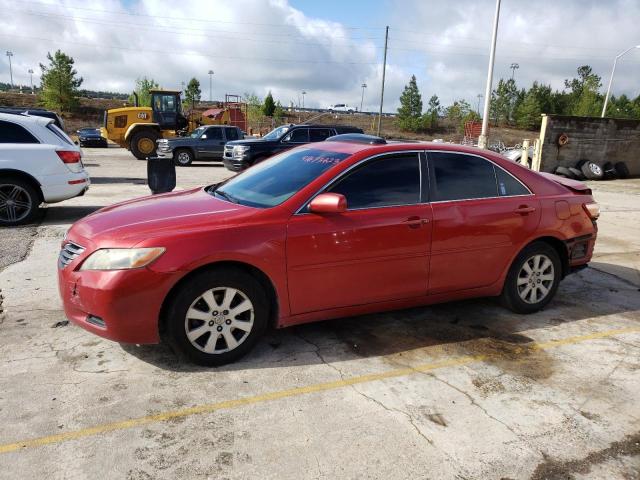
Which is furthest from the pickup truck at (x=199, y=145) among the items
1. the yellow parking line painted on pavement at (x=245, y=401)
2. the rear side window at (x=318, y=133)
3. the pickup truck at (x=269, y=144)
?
the yellow parking line painted on pavement at (x=245, y=401)

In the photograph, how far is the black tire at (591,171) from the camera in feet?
60.7

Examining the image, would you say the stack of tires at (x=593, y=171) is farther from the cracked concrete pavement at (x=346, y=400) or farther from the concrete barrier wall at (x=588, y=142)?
the cracked concrete pavement at (x=346, y=400)

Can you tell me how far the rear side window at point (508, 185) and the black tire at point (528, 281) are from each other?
51cm

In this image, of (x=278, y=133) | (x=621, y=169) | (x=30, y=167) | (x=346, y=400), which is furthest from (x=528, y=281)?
(x=621, y=169)

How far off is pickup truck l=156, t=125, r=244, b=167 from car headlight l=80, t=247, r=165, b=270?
55.9 ft

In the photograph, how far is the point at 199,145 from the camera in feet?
65.9

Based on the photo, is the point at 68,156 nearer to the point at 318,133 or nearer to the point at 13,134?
the point at 13,134

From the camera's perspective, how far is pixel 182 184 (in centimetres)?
1351

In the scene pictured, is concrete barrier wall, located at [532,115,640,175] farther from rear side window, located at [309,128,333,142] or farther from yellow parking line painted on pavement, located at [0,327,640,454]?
yellow parking line painted on pavement, located at [0,327,640,454]

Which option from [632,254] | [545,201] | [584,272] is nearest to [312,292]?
[545,201]

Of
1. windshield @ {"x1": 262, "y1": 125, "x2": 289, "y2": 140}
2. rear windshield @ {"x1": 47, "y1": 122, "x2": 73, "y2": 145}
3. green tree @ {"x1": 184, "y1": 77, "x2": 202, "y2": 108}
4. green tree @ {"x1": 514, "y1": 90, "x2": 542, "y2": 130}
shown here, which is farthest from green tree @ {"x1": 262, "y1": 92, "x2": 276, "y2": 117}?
rear windshield @ {"x1": 47, "y1": 122, "x2": 73, "y2": 145}

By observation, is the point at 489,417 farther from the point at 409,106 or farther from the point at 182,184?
the point at 409,106

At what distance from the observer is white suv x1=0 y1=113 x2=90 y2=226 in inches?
309

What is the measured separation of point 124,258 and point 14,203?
233 inches
